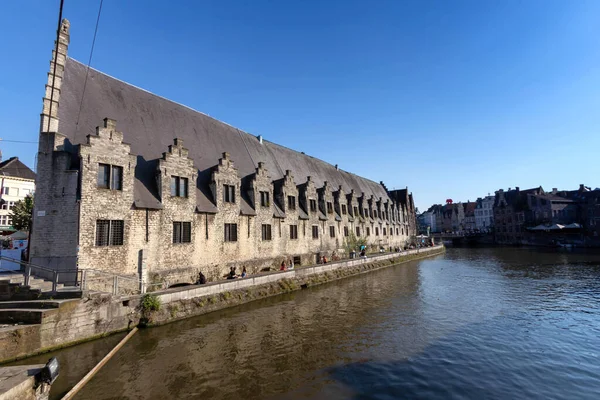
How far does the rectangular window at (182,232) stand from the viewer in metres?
19.7

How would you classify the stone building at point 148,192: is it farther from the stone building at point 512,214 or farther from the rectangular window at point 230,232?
the stone building at point 512,214

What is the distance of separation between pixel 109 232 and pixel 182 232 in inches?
176

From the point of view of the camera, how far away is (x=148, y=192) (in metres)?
18.9

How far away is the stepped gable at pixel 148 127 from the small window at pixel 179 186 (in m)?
1.16

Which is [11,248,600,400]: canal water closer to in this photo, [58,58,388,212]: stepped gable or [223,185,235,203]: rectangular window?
[223,185,235,203]: rectangular window

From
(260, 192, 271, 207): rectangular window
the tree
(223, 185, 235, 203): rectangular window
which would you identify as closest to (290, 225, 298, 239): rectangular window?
(260, 192, 271, 207): rectangular window

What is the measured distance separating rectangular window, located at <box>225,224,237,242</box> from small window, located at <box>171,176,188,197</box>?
171 inches

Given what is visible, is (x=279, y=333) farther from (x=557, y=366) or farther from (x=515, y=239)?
(x=515, y=239)

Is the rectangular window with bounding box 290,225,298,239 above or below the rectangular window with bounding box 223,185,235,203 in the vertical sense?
below

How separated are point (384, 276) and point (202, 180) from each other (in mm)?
21334

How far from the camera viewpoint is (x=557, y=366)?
10.3 metres

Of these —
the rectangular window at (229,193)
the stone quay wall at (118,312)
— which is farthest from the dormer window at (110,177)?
the rectangular window at (229,193)

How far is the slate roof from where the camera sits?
47.6 metres

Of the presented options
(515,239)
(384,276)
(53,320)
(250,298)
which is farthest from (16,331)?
(515,239)
